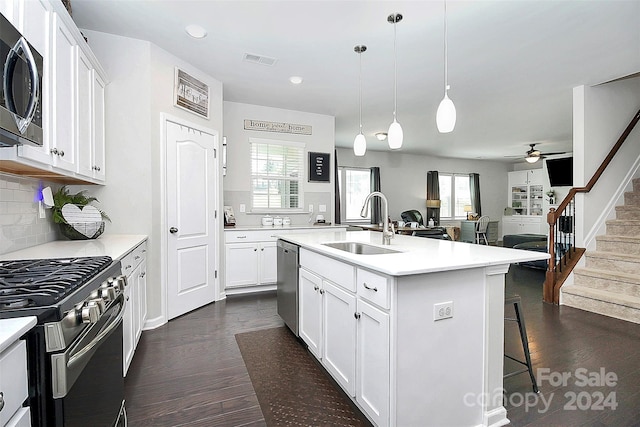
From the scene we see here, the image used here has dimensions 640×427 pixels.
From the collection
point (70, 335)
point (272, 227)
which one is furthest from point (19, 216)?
point (272, 227)

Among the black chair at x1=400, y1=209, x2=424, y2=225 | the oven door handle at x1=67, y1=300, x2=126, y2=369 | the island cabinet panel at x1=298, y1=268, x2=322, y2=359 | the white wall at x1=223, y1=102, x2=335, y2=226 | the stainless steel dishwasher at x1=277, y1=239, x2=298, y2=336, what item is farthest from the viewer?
the black chair at x1=400, y1=209, x2=424, y2=225

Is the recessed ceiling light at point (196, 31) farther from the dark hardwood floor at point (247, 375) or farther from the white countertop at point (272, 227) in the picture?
the dark hardwood floor at point (247, 375)

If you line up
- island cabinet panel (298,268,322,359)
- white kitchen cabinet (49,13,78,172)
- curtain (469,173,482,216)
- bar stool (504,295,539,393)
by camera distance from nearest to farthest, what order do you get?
white kitchen cabinet (49,13,78,172) → bar stool (504,295,539,393) → island cabinet panel (298,268,322,359) → curtain (469,173,482,216)

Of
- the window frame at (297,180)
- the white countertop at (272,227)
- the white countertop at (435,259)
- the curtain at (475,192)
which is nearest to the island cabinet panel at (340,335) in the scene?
the white countertop at (435,259)

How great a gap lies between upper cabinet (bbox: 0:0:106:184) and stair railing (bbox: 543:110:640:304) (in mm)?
4761

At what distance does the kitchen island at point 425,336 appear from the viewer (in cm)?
148

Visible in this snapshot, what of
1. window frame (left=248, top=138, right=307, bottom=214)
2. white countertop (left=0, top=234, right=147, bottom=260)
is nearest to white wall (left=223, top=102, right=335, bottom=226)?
window frame (left=248, top=138, right=307, bottom=214)

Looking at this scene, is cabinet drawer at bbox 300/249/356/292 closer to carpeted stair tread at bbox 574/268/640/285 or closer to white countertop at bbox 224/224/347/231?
white countertop at bbox 224/224/347/231

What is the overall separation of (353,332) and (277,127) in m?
3.84

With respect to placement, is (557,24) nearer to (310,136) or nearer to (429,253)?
(429,253)

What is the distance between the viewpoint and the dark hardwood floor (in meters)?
1.82

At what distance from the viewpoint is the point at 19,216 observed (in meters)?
2.05

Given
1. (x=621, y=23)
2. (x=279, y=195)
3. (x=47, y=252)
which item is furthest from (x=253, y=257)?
(x=621, y=23)

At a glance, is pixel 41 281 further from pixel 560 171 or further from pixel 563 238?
pixel 560 171
